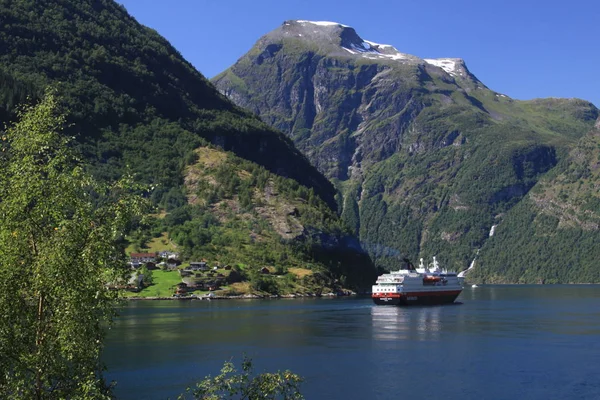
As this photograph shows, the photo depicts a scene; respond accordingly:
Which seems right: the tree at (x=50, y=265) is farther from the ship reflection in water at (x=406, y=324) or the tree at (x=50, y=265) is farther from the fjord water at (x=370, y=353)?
the ship reflection in water at (x=406, y=324)

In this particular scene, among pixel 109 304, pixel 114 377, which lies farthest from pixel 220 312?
pixel 109 304

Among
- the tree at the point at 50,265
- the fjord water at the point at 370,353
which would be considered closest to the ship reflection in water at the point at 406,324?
the fjord water at the point at 370,353

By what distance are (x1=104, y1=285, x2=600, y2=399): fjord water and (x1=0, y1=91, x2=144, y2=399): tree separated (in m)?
41.8

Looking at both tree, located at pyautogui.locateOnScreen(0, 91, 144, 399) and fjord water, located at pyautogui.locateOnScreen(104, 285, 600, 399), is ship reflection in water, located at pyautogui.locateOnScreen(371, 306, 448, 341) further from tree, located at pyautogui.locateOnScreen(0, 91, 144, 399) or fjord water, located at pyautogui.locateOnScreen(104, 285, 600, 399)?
tree, located at pyautogui.locateOnScreen(0, 91, 144, 399)

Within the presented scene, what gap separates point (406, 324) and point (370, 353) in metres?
52.3

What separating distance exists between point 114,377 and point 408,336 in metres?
61.3

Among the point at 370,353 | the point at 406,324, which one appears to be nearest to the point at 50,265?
the point at 370,353

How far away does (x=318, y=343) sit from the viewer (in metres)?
117

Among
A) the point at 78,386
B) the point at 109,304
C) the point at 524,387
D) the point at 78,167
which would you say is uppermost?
the point at 78,167

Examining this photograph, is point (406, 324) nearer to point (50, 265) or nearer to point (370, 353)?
point (370, 353)

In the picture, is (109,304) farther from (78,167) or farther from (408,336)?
(408,336)

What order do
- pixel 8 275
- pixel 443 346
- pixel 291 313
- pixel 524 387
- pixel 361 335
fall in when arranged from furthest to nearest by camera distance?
pixel 291 313 → pixel 361 335 → pixel 443 346 → pixel 524 387 → pixel 8 275

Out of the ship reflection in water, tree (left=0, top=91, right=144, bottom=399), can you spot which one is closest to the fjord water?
the ship reflection in water

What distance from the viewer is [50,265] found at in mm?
28703
